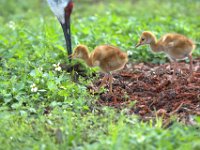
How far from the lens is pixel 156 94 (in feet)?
22.3

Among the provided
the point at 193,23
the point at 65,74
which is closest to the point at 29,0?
the point at 193,23

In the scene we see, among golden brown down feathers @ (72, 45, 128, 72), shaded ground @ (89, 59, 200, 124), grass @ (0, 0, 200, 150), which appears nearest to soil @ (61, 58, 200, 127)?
shaded ground @ (89, 59, 200, 124)

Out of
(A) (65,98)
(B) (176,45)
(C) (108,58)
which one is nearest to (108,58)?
(C) (108,58)

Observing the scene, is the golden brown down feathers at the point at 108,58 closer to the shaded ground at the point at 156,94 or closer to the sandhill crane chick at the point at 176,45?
the shaded ground at the point at 156,94

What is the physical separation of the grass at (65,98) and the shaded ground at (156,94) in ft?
0.82

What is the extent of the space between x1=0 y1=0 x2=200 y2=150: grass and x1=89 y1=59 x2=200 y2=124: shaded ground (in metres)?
0.25

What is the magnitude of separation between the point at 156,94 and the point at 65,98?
3.49ft

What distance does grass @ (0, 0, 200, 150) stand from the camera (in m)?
5.32

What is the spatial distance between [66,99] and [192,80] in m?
1.63

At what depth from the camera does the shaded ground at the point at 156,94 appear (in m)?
6.30

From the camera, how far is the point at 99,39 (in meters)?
8.63

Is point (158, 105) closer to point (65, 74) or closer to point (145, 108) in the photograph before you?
point (145, 108)

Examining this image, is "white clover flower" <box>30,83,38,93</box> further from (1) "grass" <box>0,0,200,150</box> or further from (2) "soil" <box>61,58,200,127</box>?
(2) "soil" <box>61,58,200,127</box>

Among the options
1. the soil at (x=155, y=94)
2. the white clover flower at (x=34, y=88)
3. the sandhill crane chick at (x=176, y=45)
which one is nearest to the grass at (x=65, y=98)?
the white clover flower at (x=34, y=88)
